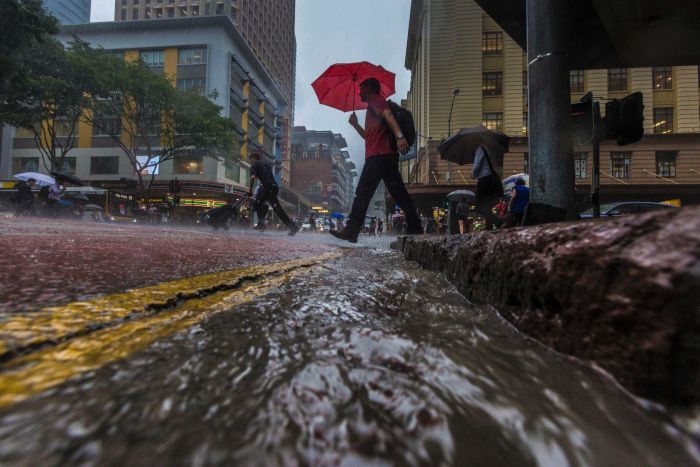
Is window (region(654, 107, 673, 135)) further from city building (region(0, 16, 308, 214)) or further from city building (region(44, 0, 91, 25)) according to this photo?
city building (region(44, 0, 91, 25))

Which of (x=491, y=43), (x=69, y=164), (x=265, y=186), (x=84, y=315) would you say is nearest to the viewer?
(x=84, y=315)

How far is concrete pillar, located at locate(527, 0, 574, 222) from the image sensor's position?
347cm

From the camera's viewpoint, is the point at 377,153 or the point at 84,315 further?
the point at 377,153

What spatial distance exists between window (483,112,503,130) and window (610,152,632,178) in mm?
7235

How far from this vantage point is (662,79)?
2122cm

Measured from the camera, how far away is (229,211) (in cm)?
933

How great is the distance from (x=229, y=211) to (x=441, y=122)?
724 inches

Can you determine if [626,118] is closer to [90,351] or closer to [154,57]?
[90,351]

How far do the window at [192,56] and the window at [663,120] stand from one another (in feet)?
121

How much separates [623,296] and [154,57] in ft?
143

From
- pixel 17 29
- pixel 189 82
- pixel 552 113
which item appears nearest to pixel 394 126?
pixel 552 113

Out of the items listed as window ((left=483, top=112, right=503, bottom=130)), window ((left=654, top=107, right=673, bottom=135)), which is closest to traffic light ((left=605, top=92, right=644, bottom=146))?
window ((left=483, top=112, right=503, bottom=130))

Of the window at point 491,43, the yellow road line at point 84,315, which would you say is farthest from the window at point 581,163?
the yellow road line at point 84,315

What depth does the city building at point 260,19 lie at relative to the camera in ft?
130
